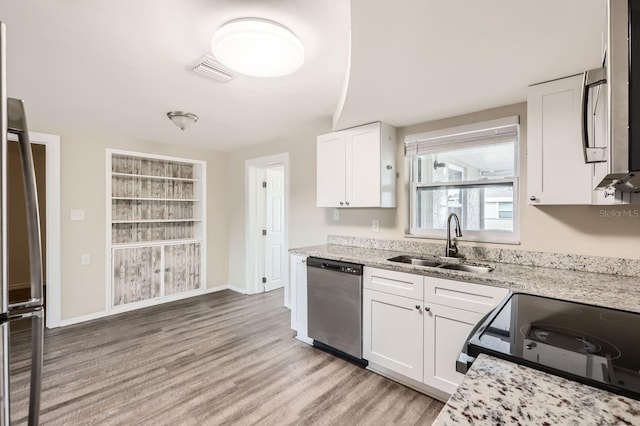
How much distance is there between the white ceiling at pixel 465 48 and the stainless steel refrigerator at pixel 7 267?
48.5 inches

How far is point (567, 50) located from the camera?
1588 mm

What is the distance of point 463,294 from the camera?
201 cm

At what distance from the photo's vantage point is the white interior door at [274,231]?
4.83 meters

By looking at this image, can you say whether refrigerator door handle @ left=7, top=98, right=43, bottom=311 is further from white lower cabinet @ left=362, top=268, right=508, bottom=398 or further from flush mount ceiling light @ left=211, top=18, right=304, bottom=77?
white lower cabinet @ left=362, top=268, right=508, bottom=398

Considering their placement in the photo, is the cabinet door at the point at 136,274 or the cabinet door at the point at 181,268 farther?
the cabinet door at the point at 181,268

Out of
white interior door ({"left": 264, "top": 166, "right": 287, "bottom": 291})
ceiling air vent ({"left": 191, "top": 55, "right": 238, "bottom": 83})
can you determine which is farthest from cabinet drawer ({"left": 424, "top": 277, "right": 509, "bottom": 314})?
white interior door ({"left": 264, "top": 166, "right": 287, "bottom": 291})

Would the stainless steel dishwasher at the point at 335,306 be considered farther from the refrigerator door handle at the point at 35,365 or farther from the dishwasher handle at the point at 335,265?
the refrigerator door handle at the point at 35,365

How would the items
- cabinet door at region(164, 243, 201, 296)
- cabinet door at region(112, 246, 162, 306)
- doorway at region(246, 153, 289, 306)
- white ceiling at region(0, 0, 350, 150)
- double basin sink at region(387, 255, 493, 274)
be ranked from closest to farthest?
white ceiling at region(0, 0, 350, 150) < double basin sink at region(387, 255, 493, 274) < cabinet door at region(112, 246, 162, 306) < cabinet door at region(164, 243, 201, 296) < doorway at region(246, 153, 289, 306)

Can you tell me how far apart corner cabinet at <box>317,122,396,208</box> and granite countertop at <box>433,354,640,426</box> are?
2152mm

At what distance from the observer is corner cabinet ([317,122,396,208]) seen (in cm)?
283

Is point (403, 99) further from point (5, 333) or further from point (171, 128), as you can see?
point (171, 128)

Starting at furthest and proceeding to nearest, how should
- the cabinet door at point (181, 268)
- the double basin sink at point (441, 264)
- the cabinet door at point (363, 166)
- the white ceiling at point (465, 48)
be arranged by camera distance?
the cabinet door at point (181, 268) < the cabinet door at point (363, 166) < the double basin sink at point (441, 264) < the white ceiling at point (465, 48)

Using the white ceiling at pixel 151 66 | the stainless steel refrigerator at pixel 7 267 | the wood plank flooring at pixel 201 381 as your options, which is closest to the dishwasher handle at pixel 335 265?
the wood plank flooring at pixel 201 381

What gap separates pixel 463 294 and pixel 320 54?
5.85ft
